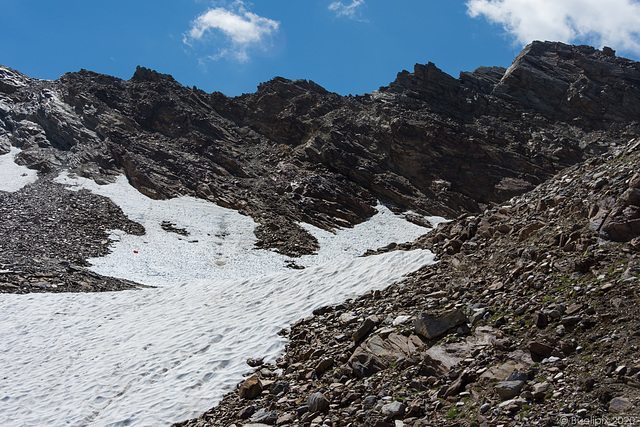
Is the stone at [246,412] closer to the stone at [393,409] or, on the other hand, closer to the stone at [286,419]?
the stone at [286,419]

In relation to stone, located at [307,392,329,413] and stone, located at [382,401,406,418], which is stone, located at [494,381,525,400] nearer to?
stone, located at [382,401,406,418]

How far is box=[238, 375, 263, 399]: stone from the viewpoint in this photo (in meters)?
9.98

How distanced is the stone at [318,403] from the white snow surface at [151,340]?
2.90 meters

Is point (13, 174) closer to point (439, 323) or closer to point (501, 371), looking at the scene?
point (439, 323)

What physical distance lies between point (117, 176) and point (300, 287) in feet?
138

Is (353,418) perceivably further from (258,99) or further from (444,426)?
(258,99)

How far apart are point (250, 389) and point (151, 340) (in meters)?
5.53

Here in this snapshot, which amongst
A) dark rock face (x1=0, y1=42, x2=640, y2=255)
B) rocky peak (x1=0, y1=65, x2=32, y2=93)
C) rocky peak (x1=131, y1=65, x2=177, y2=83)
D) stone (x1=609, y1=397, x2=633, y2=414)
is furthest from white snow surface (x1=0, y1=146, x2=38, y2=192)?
stone (x1=609, y1=397, x2=633, y2=414)

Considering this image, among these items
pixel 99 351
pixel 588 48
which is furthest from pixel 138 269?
pixel 588 48

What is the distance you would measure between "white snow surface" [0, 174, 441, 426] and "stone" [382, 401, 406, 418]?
181 inches

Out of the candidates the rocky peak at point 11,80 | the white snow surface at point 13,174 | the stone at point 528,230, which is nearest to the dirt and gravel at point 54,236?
the white snow surface at point 13,174

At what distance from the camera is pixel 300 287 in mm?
16219

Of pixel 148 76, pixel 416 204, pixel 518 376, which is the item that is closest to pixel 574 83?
pixel 416 204

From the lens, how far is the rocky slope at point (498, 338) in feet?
21.4
